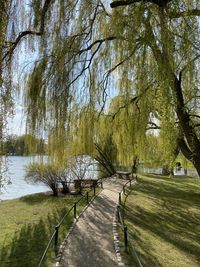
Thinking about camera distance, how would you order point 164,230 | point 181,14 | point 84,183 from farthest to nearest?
point 84,183 → point 164,230 → point 181,14

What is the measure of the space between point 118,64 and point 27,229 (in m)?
6.13

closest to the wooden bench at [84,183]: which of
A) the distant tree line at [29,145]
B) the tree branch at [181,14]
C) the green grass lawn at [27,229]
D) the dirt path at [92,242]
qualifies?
the green grass lawn at [27,229]

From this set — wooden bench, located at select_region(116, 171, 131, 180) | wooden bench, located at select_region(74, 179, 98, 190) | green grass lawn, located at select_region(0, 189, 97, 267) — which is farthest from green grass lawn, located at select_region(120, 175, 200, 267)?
wooden bench, located at select_region(116, 171, 131, 180)

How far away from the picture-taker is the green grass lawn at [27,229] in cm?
802

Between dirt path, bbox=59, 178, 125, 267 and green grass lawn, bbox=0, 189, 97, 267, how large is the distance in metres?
0.37

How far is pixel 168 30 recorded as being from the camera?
6.36 meters

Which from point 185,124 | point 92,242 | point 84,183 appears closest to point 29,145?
point 92,242

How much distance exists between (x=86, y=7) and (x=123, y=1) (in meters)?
1.65

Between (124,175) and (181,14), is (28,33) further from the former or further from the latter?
(124,175)

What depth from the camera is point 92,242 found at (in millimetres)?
8336

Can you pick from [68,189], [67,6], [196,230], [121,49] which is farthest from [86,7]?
[68,189]

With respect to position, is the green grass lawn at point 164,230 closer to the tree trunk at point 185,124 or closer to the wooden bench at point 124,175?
the tree trunk at point 185,124

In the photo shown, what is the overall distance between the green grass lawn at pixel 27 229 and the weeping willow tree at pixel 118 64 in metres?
2.65

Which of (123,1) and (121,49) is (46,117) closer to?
(121,49)
